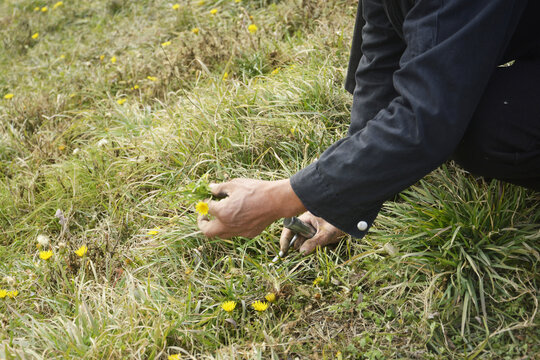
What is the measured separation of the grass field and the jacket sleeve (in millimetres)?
534

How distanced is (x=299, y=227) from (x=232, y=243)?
32cm

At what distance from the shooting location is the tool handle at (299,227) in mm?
1951

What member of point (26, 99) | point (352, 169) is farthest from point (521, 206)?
point (26, 99)

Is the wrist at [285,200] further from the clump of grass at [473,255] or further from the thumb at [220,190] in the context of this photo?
the clump of grass at [473,255]

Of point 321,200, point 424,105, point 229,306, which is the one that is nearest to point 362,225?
point 321,200

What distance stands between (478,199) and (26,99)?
3.14m

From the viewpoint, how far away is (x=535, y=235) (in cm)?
173

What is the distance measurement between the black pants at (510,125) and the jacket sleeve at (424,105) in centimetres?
25

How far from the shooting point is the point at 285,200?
1.53m

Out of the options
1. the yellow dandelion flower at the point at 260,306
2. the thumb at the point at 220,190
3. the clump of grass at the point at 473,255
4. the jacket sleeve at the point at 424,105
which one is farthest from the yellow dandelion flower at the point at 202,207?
the clump of grass at the point at 473,255

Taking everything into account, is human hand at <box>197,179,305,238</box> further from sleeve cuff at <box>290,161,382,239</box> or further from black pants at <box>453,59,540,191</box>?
black pants at <box>453,59,540,191</box>

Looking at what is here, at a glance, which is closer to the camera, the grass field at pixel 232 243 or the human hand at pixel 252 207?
the human hand at pixel 252 207

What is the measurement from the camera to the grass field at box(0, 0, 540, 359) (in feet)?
5.56

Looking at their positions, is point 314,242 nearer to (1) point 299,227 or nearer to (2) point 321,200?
(1) point 299,227
